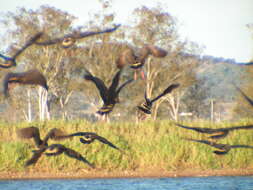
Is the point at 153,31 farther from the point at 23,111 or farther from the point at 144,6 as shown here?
the point at 23,111

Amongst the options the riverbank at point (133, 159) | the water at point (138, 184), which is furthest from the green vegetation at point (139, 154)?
the water at point (138, 184)

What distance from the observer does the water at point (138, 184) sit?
1792 cm

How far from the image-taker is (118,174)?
19.6 meters

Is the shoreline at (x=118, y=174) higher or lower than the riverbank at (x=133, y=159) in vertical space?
lower

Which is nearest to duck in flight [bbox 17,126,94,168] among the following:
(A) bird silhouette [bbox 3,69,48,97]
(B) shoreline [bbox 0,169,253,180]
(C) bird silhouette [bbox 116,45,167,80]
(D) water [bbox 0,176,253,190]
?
(A) bird silhouette [bbox 3,69,48,97]

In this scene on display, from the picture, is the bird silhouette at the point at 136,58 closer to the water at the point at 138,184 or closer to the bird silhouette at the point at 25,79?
the bird silhouette at the point at 25,79

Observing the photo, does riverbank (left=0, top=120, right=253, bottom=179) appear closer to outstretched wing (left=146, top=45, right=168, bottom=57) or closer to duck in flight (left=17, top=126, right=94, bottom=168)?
duck in flight (left=17, top=126, right=94, bottom=168)

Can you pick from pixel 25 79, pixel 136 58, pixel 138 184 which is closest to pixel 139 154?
pixel 138 184

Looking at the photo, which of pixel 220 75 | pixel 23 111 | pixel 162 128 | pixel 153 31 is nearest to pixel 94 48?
pixel 153 31

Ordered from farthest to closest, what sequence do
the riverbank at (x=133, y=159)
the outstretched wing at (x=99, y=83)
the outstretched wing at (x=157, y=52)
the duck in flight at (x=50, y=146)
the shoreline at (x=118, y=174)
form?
the riverbank at (x=133, y=159) < the shoreline at (x=118, y=174) < the outstretched wing at (x=99, y=83) < the outstretched wing at (x=157, y=52) < the duck in flight at (x=50, y=146)

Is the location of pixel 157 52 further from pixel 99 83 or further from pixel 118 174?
pixel 118 174

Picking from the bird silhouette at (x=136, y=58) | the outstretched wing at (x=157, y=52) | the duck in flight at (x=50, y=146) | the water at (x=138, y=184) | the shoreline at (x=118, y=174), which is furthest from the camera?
the shoreline at (x=118, y=174)

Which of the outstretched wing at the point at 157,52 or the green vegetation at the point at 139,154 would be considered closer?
the outstretched wing at the point at 157,52

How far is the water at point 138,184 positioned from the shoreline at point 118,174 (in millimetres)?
277
